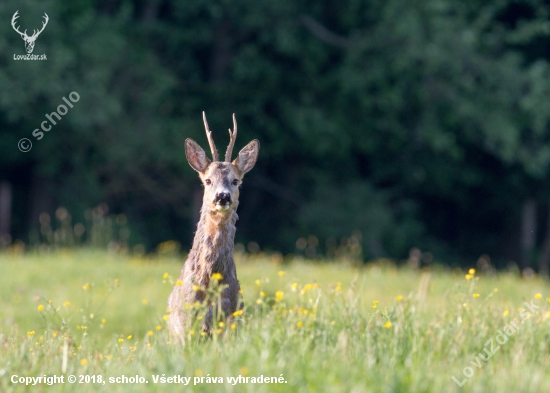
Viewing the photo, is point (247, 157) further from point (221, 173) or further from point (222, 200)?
point (222, 200)

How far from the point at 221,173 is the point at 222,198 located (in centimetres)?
32

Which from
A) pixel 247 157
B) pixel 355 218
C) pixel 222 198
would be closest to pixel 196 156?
pixel 247 157

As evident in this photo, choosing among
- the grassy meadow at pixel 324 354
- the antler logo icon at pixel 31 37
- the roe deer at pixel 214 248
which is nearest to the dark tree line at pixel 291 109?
the antler logo icon at pixel 31 37

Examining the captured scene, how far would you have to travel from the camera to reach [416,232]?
23.7 m

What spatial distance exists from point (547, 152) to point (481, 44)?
309 cm

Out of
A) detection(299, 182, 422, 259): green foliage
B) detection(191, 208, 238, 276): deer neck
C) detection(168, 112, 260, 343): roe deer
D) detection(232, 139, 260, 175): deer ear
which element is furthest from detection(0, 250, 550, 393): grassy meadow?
detection(299, 182, 422, 259): green foliage

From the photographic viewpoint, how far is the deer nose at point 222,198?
6.06m

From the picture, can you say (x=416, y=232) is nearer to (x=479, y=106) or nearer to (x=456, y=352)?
(x=479, y=106)

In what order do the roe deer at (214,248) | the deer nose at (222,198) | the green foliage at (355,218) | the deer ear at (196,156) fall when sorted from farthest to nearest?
1. the green foliage at (355,218)
2. the deer ear at (196,156)
3. the deer nose at (222,198)
4. the roe deer at (214,248)

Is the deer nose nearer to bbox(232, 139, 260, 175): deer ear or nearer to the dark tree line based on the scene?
bbox(232, 139, 260, 175): deer ear

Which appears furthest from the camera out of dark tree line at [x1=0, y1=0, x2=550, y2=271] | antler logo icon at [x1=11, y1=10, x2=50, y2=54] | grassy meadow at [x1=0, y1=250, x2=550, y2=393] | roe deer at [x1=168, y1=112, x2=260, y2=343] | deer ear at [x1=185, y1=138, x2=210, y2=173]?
dark tree line at [x1=0, y1=0, x2=550, y2=271]

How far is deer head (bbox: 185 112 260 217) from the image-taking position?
6.09 metres

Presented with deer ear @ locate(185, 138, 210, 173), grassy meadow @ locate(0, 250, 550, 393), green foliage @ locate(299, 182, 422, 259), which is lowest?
grassy meadow @ locate(0, 250, 550, 393)

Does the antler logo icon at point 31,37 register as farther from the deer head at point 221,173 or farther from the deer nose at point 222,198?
the deer nose at point 222,198
